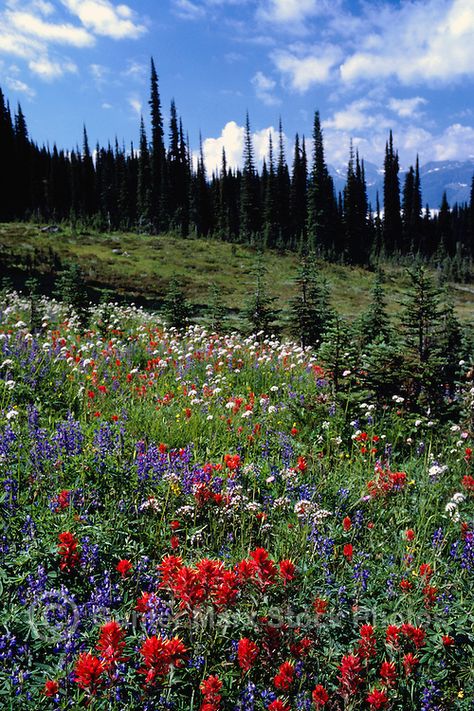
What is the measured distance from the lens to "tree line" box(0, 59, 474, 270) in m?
59.4

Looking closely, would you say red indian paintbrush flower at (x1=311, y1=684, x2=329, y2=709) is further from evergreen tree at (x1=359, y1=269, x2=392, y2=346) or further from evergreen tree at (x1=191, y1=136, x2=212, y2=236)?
evergreen tree at (x1=191, y1=136, x2=212, y2=236)

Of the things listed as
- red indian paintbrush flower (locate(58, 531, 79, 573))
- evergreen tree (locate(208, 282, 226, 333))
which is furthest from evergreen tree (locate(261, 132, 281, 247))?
red indian paintbrush flower (locate(58, 531, 79, 573))

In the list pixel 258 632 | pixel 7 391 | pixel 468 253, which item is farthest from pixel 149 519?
pixel 468 253

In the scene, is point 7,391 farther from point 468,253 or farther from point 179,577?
point 468,253

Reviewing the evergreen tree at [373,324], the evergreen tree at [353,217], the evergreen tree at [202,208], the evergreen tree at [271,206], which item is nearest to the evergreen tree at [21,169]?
the evergreen tree at [202,208]

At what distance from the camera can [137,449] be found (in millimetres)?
4094

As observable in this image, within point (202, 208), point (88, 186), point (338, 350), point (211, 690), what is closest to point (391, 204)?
point (202, 208)

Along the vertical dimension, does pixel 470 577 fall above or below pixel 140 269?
below

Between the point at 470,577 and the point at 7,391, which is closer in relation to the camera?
the point at 470,577

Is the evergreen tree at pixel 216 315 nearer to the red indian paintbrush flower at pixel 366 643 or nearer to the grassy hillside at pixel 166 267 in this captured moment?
the grassy hillside at pixel 166 267

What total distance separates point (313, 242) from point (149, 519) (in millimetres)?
61970

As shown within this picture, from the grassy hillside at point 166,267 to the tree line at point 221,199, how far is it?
10179 millimetres

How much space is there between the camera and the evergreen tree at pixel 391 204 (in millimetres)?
77812

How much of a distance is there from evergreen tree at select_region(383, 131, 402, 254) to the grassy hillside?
30368 mm
